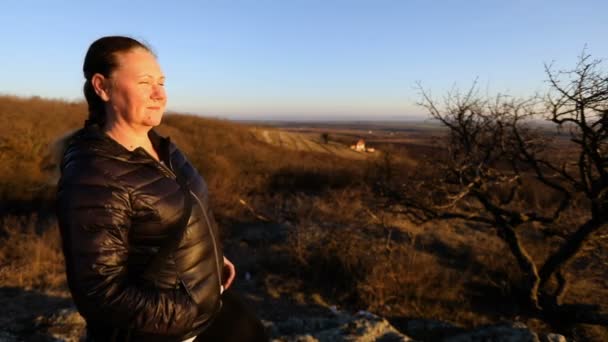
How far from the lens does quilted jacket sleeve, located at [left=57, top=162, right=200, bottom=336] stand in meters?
1.26

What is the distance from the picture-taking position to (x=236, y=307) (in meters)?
1.93

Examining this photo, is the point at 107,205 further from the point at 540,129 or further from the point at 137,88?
the point at 540,129

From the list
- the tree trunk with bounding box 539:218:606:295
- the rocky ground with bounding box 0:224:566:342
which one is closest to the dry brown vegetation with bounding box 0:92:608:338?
the rocky ground with bounding box 0:224:566:342

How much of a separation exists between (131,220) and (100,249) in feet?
0.49

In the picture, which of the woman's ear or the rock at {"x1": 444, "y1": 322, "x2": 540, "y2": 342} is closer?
the woman's ear

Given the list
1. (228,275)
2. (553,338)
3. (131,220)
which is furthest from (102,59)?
(553,338)

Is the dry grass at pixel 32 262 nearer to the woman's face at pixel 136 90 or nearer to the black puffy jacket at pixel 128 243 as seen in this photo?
the black puffy jacket at pixel 128 243

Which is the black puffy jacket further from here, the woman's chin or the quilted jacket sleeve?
the woman's chin

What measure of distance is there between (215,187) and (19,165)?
546 centimetres

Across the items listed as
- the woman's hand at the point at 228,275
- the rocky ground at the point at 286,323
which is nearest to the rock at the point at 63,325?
the rocky ground at the point at 286,323

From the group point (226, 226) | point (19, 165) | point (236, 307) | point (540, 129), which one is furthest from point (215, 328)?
point (19, 165)

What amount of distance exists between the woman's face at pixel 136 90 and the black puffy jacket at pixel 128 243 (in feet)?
0.41

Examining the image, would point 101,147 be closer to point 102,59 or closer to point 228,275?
point 102,59

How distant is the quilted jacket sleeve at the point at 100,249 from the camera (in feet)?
4.13
